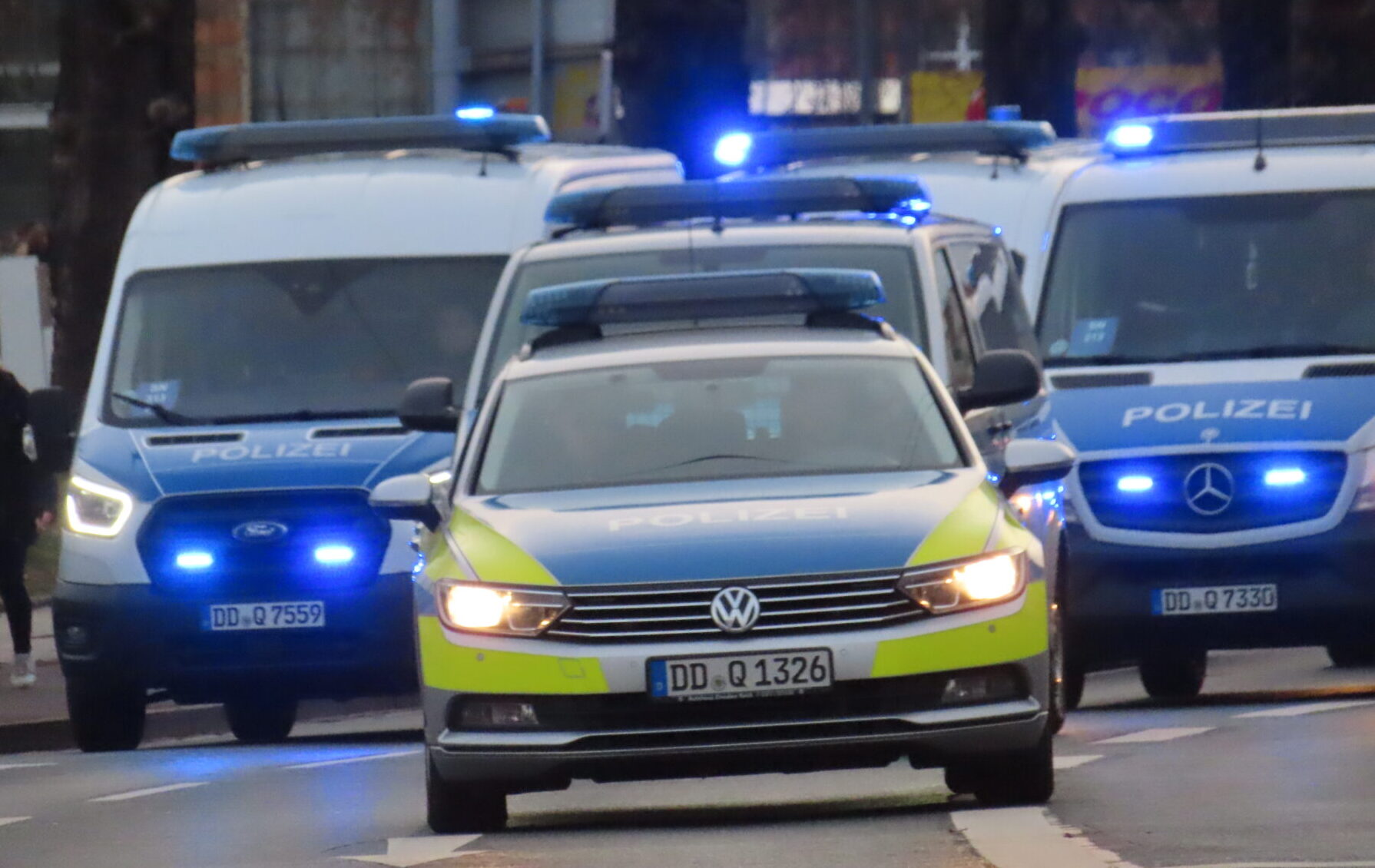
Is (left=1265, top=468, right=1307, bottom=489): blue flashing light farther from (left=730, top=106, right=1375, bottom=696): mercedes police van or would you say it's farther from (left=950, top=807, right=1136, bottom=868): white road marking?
(left=950, top=807, right=1136, bottom=868): white road marking

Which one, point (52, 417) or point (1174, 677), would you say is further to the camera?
point (1174, 677)

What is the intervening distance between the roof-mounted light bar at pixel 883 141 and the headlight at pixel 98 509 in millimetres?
4406

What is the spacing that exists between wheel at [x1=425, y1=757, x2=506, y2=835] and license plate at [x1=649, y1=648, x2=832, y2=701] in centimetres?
72

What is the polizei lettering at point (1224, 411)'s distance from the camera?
48.6 ft

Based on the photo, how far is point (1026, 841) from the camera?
9508mm

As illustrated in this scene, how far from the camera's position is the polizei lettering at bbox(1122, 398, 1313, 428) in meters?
14.8

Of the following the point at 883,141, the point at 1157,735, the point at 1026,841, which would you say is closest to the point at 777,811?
the point at 1026,841

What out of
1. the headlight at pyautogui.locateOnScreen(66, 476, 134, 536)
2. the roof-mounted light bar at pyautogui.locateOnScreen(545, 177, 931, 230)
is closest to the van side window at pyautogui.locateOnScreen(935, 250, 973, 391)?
the roof-mounted light bar at pyautogui.locateOnScreen(545, 177, 931, 230)

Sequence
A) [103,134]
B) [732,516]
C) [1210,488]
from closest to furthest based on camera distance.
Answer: [732,516] → [1210,488] → [103,134]

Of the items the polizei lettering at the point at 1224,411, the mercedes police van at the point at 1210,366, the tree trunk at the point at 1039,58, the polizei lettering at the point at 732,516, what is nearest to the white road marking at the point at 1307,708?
the mercedes police van at the point at 1210,366

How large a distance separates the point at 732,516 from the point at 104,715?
19.7 ft

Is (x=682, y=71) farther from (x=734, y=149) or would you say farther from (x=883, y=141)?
(x=883, y=141)

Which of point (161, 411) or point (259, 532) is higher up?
point (161, 411)

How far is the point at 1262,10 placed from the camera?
34719 millimetres
